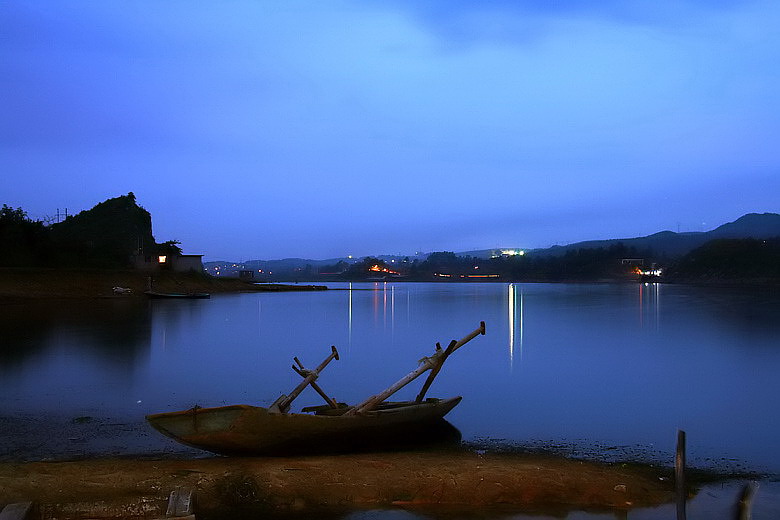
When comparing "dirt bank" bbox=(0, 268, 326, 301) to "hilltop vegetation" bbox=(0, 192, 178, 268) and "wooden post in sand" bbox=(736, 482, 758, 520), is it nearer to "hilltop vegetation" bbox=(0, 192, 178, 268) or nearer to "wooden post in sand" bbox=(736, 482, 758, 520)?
"hilltop vegetation" bbox=(0, 192, 178, 268)

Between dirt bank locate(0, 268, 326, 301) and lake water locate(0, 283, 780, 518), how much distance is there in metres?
17.3

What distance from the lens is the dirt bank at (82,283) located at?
58.6m

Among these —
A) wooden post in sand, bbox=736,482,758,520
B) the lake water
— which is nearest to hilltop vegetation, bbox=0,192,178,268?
the lake water

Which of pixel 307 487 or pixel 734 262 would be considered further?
pixel 734 262

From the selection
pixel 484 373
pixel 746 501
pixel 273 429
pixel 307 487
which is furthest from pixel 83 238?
pixel 746 501

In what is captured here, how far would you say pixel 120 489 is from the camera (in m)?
8.58

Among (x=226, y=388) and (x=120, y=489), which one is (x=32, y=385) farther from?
(x=120, y=489)

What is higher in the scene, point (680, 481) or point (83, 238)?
point (83, 238)

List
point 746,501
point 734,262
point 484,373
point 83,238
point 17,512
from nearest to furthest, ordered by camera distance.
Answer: point 17,512
point 746,501
point 484,373
point 83,238
point 734,262

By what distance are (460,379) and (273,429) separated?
13277 mm

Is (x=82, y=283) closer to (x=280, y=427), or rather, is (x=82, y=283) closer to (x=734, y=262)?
(x=280, y=427)

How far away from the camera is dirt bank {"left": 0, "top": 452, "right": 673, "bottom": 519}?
27.5 ft

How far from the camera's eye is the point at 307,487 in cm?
909

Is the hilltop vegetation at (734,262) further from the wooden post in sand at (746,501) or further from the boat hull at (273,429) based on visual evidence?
the boat hull at (273,429)
